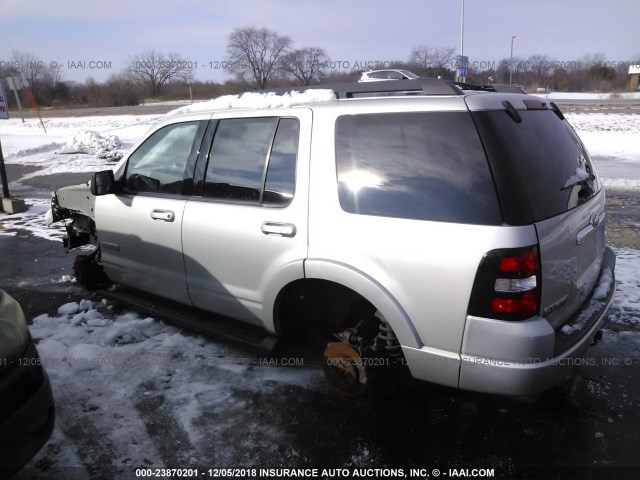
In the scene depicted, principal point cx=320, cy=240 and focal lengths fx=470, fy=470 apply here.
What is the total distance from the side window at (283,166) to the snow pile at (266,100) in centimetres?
17

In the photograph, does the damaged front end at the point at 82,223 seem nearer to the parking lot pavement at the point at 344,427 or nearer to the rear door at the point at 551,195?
the parking lot pavement at the point at 344,427

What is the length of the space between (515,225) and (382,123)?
0.91 metres

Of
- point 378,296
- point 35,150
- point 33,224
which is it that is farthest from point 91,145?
point 378,296

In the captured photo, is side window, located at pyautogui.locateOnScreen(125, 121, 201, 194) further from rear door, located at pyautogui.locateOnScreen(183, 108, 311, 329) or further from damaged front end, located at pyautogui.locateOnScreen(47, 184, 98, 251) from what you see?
damaged front end, located at pyautogui.locateOnScreen(47, 184, 98, 251)

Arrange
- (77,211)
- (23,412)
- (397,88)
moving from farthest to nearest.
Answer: (77,211) < (397,88) < (23,412)

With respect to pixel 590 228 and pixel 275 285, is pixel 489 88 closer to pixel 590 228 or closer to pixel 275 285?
pixel 590 228

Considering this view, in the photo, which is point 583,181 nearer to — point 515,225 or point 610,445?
point 515,225

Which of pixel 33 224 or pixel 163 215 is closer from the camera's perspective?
pixel 163 215

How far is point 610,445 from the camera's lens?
8.57ft

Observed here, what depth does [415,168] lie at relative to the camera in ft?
8.05

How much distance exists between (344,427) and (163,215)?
6.65ft

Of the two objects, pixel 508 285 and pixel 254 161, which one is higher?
pixel 254 161

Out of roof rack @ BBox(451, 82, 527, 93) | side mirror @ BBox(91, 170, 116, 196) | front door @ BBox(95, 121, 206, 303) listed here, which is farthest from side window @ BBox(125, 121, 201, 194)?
roof rack @ BBox(451, 82, 527, 93)

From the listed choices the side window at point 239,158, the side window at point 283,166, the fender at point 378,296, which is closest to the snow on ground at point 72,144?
the side window at point 239,158
